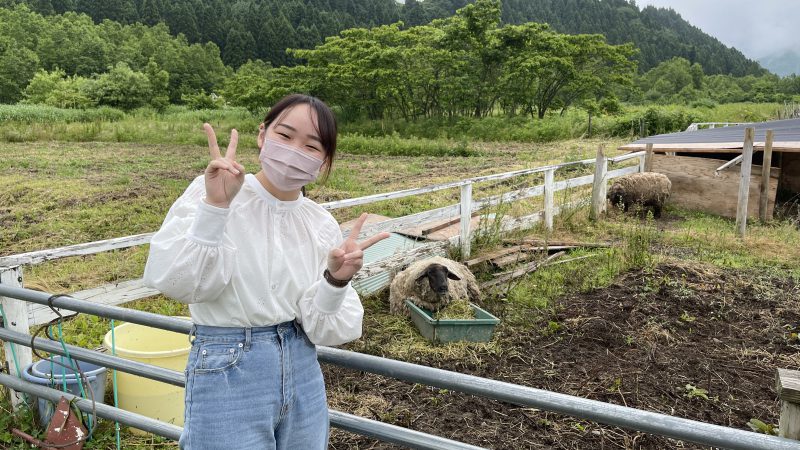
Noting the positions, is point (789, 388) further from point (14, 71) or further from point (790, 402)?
point (14, 71)

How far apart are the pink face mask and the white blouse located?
0.05 m

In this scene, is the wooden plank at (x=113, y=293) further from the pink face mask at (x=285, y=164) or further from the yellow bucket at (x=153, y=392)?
the pink face mask at (x=285, y=164)

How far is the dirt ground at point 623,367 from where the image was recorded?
390 cm

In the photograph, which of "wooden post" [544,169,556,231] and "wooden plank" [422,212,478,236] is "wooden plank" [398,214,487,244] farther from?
"wooden post" [544,169,556,231]

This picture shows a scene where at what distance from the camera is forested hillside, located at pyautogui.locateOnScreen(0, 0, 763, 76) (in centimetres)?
8244

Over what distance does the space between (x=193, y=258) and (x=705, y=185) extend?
481 inches

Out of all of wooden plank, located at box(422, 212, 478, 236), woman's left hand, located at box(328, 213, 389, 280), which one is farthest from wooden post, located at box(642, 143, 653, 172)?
woman's left hand, located at box(328, 213, 389, 280)

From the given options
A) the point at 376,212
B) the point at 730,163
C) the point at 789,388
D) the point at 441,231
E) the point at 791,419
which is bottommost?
the point at 376,212

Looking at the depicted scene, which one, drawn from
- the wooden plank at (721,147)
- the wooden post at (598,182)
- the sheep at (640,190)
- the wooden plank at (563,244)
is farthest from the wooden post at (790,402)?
the wooden plank at (721,147)

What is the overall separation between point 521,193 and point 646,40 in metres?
109

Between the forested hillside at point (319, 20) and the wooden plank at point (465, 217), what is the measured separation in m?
72.4

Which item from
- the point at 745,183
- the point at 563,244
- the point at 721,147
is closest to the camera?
the point at 563,244

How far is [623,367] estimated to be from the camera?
4.75 m

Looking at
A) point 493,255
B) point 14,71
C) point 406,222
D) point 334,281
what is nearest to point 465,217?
point 493,255
